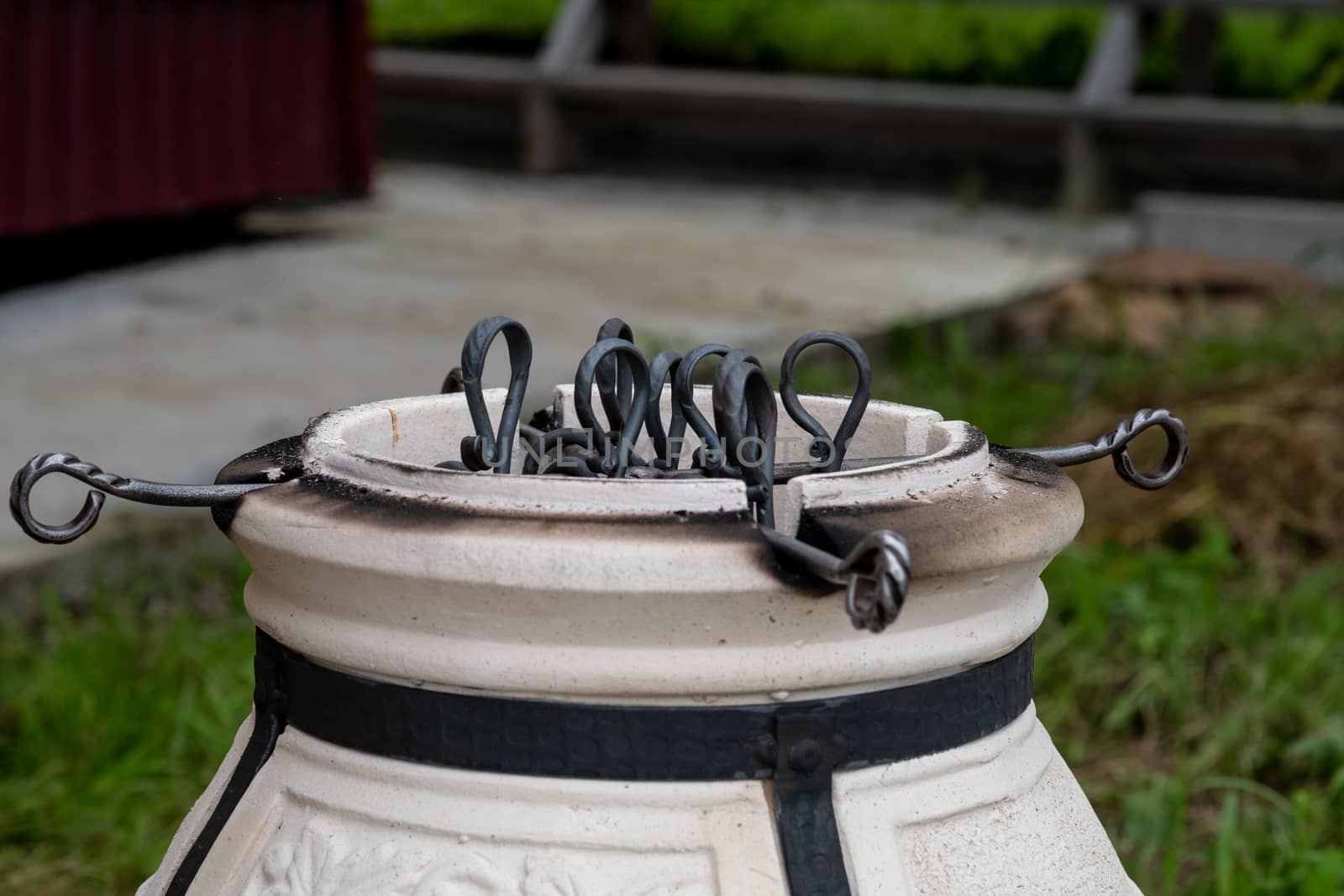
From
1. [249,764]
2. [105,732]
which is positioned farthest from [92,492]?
[105,732]

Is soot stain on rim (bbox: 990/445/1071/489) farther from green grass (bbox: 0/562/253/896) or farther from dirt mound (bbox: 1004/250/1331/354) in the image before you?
dirt mound (bbox: 1004/250/1331/354)

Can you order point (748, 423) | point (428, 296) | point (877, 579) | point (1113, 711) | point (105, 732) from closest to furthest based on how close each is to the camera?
point (877, 579), point (748, 423), point (105, 732), point (1113, 711), point (428, 296)

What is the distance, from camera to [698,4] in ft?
30.3

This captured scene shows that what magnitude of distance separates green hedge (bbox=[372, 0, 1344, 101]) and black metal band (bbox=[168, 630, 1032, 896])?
7.42m

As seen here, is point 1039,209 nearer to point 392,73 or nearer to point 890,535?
point 392,73

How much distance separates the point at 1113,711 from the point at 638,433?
1.58m

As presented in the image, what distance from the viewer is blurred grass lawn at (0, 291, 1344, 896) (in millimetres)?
2258

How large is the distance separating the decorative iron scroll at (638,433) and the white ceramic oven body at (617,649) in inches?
3.0

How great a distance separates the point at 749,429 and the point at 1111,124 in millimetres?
6414

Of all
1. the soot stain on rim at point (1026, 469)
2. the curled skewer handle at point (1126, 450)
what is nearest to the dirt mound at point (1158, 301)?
the curled skewer handle at point (1126, 450)

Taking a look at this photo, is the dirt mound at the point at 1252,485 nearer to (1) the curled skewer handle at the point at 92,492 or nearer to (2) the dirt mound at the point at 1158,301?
(2) the dirt mound at the point at 1158,301

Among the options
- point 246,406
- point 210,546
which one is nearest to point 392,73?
point 246,406

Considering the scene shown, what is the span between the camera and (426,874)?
3.46 ft

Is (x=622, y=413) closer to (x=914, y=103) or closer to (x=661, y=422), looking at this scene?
(x=661, y=422)
